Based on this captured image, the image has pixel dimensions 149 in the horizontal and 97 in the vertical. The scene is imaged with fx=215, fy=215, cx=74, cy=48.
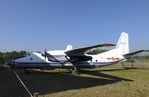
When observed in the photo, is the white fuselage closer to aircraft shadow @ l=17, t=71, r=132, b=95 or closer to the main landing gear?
the main landing gear

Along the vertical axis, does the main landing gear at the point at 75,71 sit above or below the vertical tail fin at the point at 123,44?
below

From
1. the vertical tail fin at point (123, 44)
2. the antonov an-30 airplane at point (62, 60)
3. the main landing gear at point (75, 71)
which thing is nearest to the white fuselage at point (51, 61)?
the antonov an-30 airplane at point (62, 60)

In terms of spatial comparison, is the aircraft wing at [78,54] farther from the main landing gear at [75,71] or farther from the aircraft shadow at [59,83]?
the aircraft shadow at [59,83]

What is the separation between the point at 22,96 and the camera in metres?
10.7

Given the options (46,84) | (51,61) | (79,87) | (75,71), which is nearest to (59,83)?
(46,84)

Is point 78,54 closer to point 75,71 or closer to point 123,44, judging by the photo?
point 75,71

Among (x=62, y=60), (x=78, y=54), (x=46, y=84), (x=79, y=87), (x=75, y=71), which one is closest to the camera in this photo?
(x=79, y=87)

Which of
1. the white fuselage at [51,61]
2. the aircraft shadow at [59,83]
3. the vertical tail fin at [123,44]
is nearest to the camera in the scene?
the aircraft shadow at [59,83]

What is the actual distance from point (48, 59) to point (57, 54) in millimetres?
1184

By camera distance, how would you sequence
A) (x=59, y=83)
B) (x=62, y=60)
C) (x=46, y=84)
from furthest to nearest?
(x=62, y=60) < (x=59, y=83) < (x=46, y=84)

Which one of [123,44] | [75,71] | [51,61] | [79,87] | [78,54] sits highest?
[123,44]

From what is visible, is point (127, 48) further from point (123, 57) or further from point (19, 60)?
point (19, 60)

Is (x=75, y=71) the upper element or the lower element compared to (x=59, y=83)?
upper

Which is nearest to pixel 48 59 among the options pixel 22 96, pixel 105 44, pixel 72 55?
pixel 72 55
